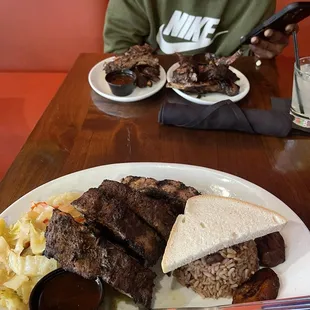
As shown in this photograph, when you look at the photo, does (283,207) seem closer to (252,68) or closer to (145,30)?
(252,68)

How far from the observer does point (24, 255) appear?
1.39 meters

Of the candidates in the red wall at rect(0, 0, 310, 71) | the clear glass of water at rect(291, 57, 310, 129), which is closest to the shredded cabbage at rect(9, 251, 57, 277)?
the clear glass of water at rect(291, 57, 310, 129)

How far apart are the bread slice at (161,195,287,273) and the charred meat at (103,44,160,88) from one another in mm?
1000

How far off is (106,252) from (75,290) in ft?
0.44

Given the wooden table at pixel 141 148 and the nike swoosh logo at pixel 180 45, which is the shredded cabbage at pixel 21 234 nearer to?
the wooden table at pixel 141 148

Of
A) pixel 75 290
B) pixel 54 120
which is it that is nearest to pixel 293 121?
pixel 54 120

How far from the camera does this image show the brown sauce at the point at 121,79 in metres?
2.22

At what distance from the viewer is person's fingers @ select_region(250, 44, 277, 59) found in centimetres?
252

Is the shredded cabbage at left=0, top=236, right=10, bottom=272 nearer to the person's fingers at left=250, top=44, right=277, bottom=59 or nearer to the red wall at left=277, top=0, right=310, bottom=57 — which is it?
the person's fingers at left=250, top=44, right=277, bottom=59

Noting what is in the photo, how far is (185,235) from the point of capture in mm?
1311

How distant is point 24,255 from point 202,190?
644 millimetres

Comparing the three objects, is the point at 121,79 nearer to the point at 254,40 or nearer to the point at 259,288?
the point at 254,40

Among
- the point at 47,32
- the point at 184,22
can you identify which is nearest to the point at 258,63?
the point at 184,22

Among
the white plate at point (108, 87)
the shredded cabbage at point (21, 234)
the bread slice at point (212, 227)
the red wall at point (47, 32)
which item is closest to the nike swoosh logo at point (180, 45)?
the white plate at point (108, 87)
